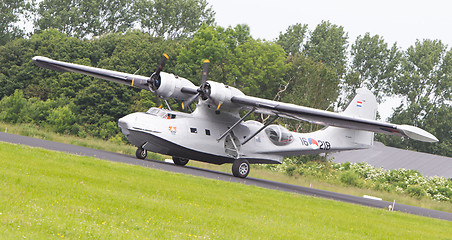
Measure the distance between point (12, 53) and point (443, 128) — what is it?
61.9 m

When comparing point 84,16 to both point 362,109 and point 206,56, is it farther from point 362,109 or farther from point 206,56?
point 362,109

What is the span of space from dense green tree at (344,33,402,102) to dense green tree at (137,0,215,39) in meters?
30.6

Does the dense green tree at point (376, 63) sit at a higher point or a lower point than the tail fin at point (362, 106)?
higher

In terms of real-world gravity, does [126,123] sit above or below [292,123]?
below

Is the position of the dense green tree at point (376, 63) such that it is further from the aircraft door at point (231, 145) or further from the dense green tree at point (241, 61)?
the aircraft door at point (231, 145)

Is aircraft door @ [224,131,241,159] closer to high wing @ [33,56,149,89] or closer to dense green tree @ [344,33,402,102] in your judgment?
high wing @ [33,56,149,89]

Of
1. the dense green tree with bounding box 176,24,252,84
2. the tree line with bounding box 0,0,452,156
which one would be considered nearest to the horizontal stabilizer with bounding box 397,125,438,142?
the tree line with bounding box 0,0,452,156

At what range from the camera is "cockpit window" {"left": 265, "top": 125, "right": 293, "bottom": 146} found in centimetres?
2727

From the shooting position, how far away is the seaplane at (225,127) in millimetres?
23609

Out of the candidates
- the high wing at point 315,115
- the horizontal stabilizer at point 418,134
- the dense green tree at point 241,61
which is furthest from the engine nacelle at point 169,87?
the dense green tree at point 241,61

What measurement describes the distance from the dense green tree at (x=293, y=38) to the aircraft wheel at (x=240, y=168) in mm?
67618

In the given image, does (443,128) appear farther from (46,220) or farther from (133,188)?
(46,220)

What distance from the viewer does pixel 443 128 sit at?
76.9 meters

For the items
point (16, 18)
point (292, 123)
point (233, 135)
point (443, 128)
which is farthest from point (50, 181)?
point (16, 18)
